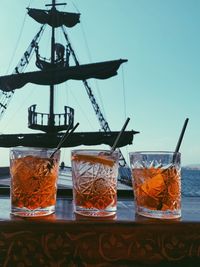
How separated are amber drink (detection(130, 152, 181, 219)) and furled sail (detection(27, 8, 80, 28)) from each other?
60.2 feet

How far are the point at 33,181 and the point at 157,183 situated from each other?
1.01 ft

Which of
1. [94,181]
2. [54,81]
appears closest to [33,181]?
[94,181]

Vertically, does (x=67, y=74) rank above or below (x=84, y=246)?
above

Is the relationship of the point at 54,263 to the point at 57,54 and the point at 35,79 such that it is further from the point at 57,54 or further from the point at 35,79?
the point at 57,54

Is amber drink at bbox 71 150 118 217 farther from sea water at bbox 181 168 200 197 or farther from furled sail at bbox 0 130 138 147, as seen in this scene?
furled sail at bbox 0 130 138 147

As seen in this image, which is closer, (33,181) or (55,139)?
(33,181)

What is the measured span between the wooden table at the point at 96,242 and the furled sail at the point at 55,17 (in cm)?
1852

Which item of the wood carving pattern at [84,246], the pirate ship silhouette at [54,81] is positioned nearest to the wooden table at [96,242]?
the wood carving pattern at [84,246]

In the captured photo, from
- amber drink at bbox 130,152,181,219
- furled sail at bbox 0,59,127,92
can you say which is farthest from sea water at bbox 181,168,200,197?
furled sail at bbox 0,59,127,92

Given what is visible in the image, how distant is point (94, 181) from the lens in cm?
83

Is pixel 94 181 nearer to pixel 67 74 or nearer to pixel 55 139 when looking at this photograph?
pixel 55 139

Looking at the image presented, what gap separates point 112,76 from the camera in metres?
15.6

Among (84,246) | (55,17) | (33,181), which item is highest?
(55,17)

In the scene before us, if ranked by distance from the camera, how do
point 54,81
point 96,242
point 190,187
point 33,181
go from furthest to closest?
point 190,187 → point 54,81 → point 33,181 → point 96,242
